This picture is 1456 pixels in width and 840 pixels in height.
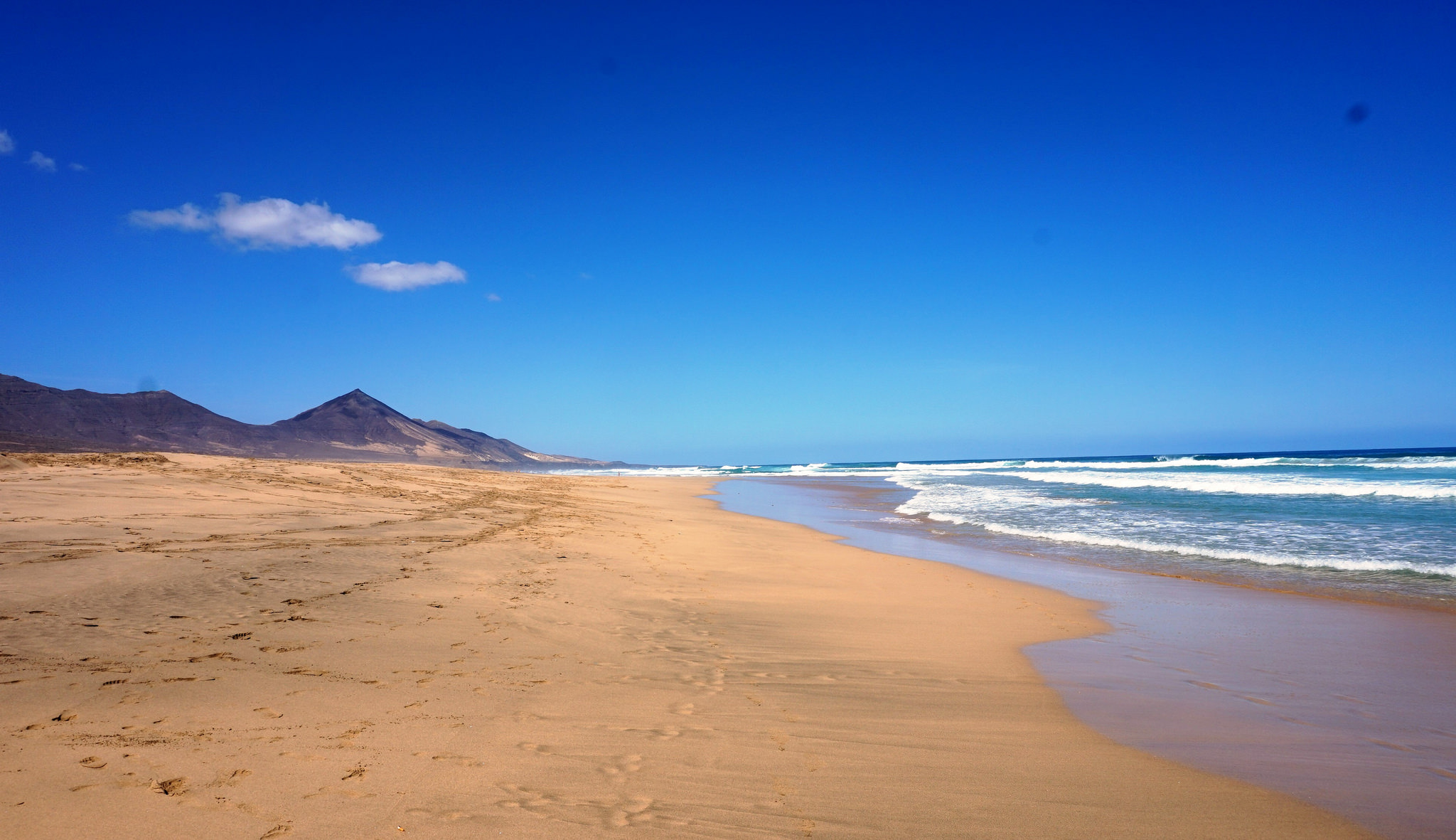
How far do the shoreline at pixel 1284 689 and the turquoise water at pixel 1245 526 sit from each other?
2.19 metres

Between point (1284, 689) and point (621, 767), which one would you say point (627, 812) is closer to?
point (621, 767)

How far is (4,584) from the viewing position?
5.63 m

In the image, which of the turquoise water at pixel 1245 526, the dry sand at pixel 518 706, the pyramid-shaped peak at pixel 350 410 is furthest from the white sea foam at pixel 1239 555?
the pyramid-shaped peak at pixel 350 410

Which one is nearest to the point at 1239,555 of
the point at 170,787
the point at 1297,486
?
the point at 170,787

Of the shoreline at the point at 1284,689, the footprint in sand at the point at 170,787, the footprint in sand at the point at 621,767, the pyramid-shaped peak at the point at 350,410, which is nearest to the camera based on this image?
the footprint in sand at the point at 170,787

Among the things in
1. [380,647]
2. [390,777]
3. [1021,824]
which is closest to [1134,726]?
[1021,824]

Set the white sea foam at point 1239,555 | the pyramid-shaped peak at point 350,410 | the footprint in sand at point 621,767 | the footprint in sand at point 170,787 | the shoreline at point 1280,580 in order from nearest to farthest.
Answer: the footprint in sand at point 170,787 → the footprint in sand at point 621,767 → the shoreline at point 1280,580 → the white sea foam at point 1239,555 → the pyramid-shaped peak at point 350,410

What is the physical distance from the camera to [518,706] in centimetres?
402

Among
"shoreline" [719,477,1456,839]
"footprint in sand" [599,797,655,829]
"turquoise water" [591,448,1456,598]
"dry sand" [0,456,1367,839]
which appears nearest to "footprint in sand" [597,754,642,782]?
"dry sand" [0,456,1367,839]

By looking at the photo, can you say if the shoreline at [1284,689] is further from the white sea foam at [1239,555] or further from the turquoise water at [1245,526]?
the white sea foam at [1239,555]

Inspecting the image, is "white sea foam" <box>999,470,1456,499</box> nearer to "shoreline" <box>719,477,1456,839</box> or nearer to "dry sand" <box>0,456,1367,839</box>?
"shoreline" <box>719,477,1456,839</box>

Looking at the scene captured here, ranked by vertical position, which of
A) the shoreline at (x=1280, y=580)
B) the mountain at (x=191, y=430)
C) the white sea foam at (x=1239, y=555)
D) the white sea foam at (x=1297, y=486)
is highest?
the mountain at (x=191, y=430)

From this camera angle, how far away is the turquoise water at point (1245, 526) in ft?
32.6

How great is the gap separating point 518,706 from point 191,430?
70210mm
